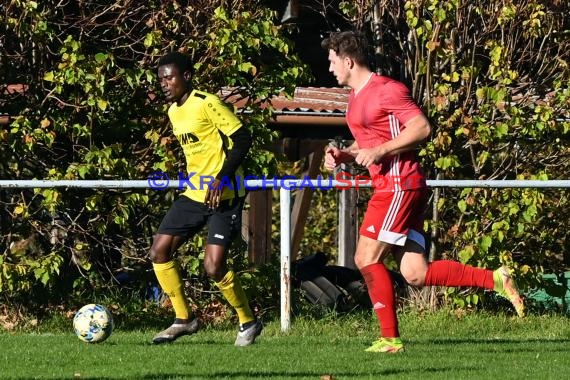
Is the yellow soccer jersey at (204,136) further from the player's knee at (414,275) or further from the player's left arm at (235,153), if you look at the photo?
the player's knee at (414,275)

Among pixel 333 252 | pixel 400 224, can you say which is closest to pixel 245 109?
pixel 400 224

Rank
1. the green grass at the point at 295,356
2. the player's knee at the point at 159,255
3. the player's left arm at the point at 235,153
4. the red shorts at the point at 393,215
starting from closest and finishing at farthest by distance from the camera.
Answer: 1. the green grass at the point at 295,356
2. the red shorts at the point at 393,215
3. the player's left arm at the point at 235,153
4. the player's knee at the point at 159,255

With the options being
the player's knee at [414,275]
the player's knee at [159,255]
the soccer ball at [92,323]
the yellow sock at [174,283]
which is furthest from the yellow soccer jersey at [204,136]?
the player's knee at [414,275]

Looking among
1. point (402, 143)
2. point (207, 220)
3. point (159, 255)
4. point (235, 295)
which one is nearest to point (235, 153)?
Answer: point (207, 220)

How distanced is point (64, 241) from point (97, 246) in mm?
321

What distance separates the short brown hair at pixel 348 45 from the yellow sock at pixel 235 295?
1.96 meters

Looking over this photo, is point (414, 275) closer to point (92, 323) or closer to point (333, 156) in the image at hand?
point (333, 156)

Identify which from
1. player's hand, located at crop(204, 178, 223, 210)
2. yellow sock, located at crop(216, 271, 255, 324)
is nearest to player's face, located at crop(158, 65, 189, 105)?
player's hand, located at crop(204, 178, 223, 210)

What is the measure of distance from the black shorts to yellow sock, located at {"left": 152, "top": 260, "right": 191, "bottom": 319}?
27cm

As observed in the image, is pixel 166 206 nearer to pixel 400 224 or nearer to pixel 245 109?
pixel 245 109

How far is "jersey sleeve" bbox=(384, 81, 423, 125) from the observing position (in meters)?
7.61

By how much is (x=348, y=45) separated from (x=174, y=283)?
90.1 inches

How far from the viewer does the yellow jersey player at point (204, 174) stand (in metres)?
8.51

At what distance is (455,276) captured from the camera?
26.6 ft
